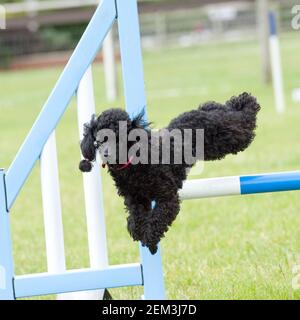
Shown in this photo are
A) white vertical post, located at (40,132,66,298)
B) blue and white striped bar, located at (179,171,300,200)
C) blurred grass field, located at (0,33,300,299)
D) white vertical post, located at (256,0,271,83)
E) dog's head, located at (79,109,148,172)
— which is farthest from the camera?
white vertical post, located at (256,0,271,83)

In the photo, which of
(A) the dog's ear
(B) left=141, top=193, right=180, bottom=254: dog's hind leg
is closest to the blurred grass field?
(B) left=141, top=193, right=180, bottom=254: dog's hind leg

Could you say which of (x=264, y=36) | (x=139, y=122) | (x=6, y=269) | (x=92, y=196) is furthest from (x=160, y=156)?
(x=264, y=36)

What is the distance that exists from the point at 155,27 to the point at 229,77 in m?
8.51

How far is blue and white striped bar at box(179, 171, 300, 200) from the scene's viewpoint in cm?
255

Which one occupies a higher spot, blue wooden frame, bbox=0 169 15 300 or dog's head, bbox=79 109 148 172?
dog's head, bbox=79 109 148 172

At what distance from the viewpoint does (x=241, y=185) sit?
2.58m

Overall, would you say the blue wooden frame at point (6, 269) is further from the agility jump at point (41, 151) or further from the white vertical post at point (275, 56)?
the white vertical post at point (275, 56)

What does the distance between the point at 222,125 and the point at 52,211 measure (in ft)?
2.09

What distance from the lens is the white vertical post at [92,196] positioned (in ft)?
8.91

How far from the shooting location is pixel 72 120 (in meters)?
10.7

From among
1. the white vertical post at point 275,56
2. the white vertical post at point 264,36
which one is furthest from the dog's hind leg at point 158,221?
the white vertical post at point 264,36

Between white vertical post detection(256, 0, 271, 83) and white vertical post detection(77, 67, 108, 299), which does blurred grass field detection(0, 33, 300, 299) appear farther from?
white vertical post detection(256, 0, 271, 83)

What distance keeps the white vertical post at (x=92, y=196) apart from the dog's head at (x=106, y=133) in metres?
0.32

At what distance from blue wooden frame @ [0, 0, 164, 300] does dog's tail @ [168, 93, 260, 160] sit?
8.1 inches
